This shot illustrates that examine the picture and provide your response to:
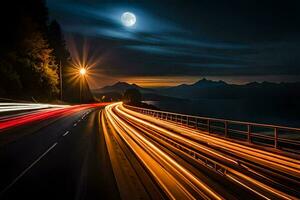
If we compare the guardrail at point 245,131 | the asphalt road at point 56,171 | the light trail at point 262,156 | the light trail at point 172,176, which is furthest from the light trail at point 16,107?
the light trail at point 262,156

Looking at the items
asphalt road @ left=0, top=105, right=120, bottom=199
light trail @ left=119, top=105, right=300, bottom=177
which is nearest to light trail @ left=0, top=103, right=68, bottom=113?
asphalt road @ left=0, top=105, right=120, bottom=199

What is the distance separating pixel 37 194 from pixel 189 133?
1093 centimetres

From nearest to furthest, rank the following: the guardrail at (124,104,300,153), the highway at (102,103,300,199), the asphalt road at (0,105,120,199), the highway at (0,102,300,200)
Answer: the highway at (102,103,300,199) < the highway at (0,102,300,200) < the asphalt road at (0,105,120,199) < the guardrail at (124,104,300,153)

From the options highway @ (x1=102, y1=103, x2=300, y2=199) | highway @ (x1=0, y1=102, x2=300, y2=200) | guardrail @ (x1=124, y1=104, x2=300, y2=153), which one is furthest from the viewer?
guardrail @ (x1=124, y1=104, x2=300, y2=153)

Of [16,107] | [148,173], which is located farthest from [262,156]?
[16,107]

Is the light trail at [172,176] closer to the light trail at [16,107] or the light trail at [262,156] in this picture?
the light trail at [262,156]

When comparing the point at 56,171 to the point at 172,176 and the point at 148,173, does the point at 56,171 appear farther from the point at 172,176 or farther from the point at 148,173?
the point at 172,176

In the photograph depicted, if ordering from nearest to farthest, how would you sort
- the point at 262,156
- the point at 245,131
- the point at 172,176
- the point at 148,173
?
1. the point at 262,156
2. the point at 172,176
3. the point at 148,173
4. the point at 245,131

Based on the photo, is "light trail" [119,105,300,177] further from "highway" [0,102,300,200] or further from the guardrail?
the guardrail

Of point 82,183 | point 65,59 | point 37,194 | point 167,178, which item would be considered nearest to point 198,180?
point 167,178

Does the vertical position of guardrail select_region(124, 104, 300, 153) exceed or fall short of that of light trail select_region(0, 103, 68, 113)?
it falls short

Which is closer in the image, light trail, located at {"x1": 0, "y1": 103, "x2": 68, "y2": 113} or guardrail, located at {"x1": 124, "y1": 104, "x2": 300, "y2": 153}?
guardrail, located at {"x1": 124, "y1": 104, "x2": 300, "y2": 153}

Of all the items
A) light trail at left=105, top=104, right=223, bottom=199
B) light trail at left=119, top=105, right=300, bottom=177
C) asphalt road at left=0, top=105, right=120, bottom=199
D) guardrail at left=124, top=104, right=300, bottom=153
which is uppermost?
guardrail at left=124, top=104, right=300, bottom=153

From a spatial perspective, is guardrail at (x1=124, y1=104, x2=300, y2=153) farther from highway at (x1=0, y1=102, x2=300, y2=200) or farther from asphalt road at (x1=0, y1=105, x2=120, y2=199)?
asphalt road at (x1=0, y1=105, x2=120, y2=199)
